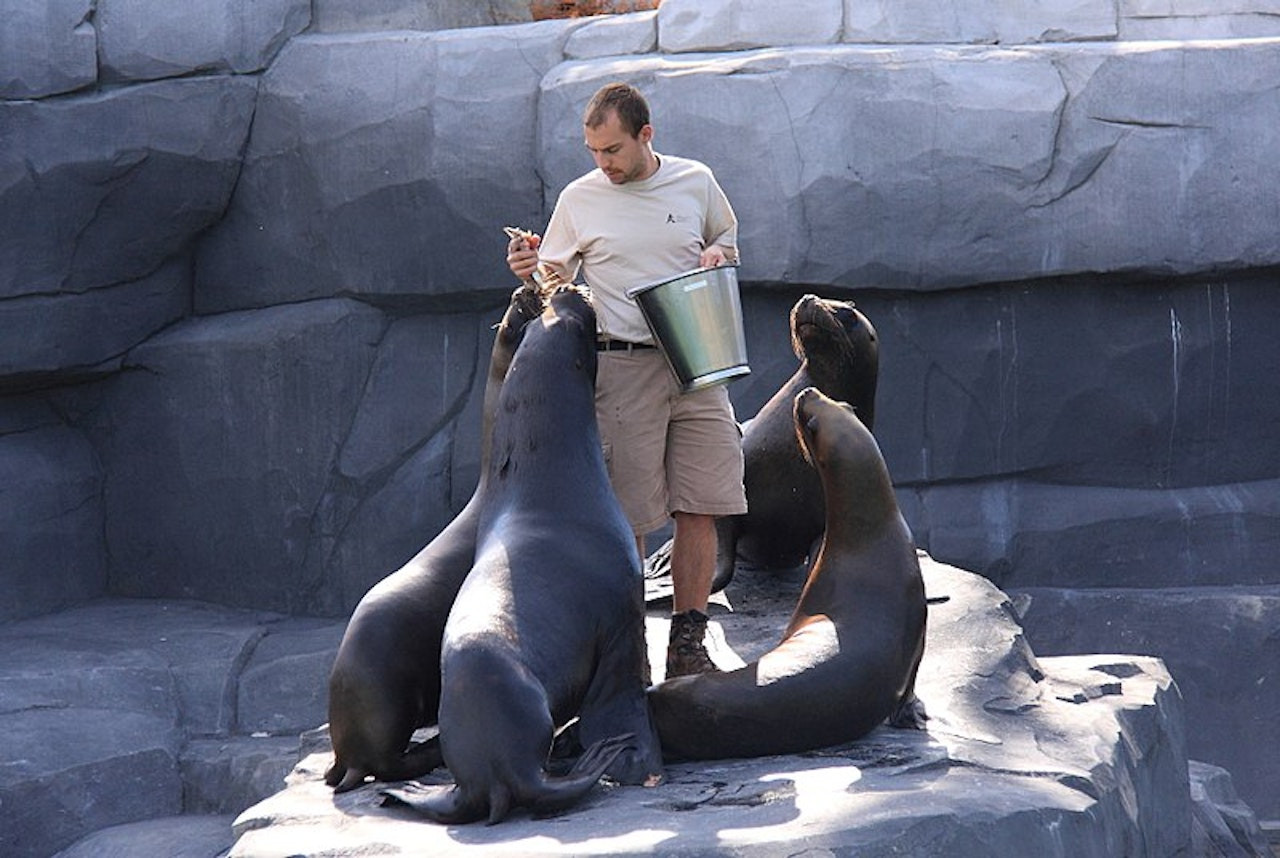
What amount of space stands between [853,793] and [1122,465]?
5.50 metres

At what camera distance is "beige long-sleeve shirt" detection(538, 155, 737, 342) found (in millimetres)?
5043

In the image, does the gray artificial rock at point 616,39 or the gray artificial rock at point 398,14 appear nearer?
the gray artificial rock at point 616,39

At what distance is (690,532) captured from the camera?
17.3ft

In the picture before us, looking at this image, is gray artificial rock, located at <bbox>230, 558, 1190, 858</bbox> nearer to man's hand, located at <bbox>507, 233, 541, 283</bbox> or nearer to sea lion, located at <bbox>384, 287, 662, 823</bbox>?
sea lion, located at <bbox>384, 287, 662, 823</bbox>

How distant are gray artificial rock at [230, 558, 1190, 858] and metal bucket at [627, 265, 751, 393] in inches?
39.4

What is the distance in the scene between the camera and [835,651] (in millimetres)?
4605

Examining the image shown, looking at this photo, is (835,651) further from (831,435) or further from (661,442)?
(661,442)

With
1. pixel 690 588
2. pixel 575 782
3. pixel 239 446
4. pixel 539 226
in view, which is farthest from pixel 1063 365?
pixel 575 782

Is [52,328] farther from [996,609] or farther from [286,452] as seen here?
[996,609]

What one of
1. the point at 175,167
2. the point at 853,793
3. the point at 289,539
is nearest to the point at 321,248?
the point at 175,167

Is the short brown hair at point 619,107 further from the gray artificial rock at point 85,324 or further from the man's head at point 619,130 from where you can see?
the gray artificial rock at point 85,324

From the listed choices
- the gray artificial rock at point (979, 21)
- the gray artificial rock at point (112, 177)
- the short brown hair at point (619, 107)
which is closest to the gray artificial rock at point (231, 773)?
the gray artificial rock at point (112, 177)

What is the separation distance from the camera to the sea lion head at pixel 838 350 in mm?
6121

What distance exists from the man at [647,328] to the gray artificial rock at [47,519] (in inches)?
196
